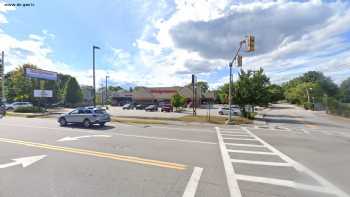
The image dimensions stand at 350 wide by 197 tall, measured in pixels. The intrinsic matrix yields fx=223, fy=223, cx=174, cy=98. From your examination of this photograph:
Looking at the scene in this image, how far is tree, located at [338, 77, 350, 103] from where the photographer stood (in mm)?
104406

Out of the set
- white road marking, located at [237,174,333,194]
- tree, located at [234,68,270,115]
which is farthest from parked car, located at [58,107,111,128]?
tree, located at [234,68,270,115]

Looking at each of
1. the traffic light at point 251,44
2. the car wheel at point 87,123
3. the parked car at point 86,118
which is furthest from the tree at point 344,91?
the car wheel at point 87,123

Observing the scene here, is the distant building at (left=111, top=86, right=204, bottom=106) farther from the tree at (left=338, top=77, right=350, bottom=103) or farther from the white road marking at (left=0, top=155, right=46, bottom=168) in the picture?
the tree at (left=338, top=77, right=350, bottom=103)

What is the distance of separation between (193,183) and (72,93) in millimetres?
73361

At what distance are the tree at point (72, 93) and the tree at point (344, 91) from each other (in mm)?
109787

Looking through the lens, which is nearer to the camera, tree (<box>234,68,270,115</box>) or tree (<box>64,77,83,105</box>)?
tree (<box>234,68,270,115</box>)

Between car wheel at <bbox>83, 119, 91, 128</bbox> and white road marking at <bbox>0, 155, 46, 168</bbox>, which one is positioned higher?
car wheel at <bbox>83, 119, 91, 128</bbox>

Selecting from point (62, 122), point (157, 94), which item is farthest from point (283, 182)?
point (157, 94)

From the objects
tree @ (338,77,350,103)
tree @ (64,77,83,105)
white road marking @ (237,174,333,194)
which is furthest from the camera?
tree @ (338,77,350,103)

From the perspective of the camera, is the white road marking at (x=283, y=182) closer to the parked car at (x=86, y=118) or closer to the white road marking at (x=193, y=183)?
the white road marking at (x=193, y=183)

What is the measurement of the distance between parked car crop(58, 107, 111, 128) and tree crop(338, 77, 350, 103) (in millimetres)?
114060

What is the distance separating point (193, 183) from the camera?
535 cm

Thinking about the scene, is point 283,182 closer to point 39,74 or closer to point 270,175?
point 270,175

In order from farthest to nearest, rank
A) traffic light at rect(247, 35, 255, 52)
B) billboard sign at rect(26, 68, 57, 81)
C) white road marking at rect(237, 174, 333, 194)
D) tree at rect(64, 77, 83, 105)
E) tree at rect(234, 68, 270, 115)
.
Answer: tree at rect(64, 77, 83, 105)
billboard sign at rect(26, 68, 57, 81)
tree at rect(234, 68, 270, 115)
traffic light at rect(247, 35, 255, 52)
white road marking at rect(237, 174, 333, 194)
